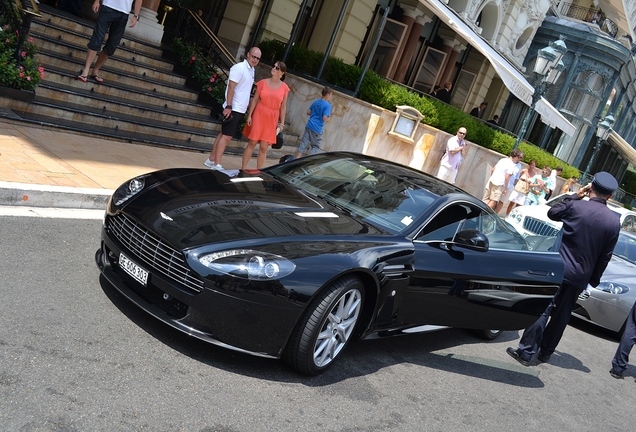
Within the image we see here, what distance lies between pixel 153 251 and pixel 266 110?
20.9ft

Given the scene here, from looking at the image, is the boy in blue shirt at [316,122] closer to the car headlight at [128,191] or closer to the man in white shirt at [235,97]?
the man in white shirt at [235,97]

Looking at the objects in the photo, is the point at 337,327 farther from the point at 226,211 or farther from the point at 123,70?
the point at 123,70

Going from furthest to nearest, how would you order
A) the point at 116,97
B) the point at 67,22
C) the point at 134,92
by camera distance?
the point at 67,22 → the point at 134,92 → the point at 116,97

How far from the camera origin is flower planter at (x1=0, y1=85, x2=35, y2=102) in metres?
9.64

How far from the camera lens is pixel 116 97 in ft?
39.0

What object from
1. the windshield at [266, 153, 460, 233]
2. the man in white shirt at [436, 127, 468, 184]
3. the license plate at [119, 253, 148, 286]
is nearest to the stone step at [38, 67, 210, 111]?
the man in white shirt at [436, 127, 468, 184]

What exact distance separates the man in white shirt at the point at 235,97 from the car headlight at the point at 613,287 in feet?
17.6

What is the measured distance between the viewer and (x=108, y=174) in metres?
8.61

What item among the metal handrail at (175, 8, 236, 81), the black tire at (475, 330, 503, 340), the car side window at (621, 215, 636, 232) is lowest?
the black tire at (475, 330, 503, 340)

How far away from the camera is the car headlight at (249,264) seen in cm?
449

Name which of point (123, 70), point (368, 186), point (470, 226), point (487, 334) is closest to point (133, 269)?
point (368, 186)

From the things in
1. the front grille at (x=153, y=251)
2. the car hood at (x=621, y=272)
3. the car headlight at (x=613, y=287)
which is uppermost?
the car hood at (x=621, y=272)

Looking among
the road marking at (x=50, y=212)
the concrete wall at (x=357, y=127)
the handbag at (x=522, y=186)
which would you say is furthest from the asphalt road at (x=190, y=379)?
the concrete wall at (x=357, y=127)

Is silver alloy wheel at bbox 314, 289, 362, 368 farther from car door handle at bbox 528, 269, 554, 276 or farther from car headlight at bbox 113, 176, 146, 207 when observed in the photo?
car door handle at bbox 528, 269, 554, 276
